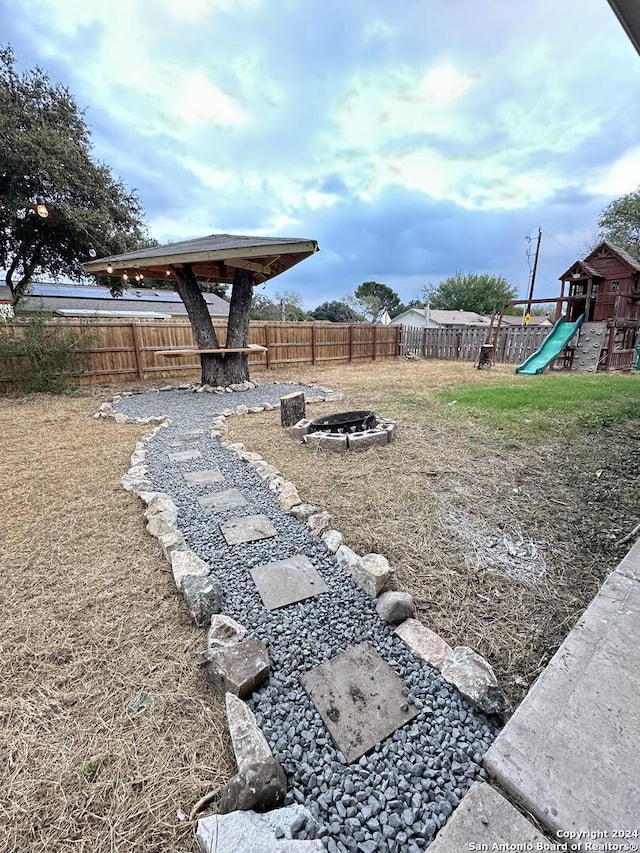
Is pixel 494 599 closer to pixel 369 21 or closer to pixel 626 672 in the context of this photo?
pixel 626 672

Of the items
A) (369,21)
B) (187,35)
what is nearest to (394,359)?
(369,21)

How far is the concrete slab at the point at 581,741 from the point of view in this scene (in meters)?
0.85

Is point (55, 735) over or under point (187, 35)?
under

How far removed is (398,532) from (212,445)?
2574 mm

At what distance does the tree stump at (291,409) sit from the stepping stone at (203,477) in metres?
1.42

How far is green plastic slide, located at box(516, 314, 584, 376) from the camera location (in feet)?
33.5

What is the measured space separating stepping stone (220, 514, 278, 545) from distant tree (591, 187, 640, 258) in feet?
86.9

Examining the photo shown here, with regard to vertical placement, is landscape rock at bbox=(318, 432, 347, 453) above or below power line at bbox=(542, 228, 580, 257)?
below

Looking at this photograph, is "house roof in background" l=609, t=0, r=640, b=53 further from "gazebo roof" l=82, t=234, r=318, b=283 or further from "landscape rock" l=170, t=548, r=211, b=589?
"gazebo roof" l=82, t=234, r=318, b=283

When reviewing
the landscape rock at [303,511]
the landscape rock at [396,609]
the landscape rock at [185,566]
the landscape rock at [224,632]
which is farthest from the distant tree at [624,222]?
the landscape rock at [224,632]

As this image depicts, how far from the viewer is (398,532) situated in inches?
87.4

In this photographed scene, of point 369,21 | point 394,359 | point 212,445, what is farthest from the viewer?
point 394,359

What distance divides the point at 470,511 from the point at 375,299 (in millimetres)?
40049

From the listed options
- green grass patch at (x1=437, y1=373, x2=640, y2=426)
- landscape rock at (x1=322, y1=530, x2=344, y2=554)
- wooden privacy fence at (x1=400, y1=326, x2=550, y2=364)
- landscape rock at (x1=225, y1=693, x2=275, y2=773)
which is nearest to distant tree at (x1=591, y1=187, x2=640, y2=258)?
wooden privacy fence at (x1=400, y1=326, x2=550, y2=364)
